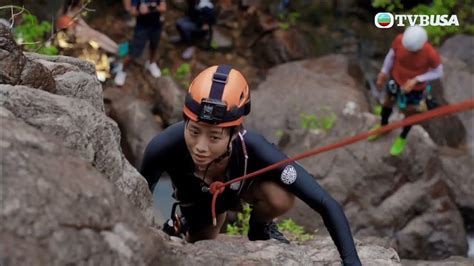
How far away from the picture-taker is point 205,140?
3.05 meters

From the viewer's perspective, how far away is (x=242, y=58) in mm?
10234

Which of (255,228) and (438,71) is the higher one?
(438,71)

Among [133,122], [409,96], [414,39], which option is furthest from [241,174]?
[133,122]

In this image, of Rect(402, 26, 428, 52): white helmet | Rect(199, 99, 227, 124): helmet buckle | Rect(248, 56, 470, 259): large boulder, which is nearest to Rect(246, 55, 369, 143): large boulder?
Rect(248, 56, 470, 259): large boulder

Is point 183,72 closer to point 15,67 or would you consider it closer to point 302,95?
→ point 302,95

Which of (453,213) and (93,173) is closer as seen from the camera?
(93,173)

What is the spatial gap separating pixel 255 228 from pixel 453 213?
4.77m

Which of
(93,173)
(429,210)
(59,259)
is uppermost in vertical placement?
(93,173)

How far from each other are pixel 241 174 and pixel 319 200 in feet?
1.38

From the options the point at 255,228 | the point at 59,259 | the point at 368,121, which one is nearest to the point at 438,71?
the point at 368,121

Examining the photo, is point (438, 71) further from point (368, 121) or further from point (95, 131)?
point (95, 131)

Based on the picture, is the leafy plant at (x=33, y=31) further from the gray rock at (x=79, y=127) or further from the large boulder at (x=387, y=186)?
the gray rock at (x=79, y=127)

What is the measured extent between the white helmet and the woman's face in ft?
13.2

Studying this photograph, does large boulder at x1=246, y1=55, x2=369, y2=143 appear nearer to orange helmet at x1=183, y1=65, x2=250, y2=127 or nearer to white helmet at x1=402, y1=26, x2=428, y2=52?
white helmet at x1=402, y1=26, x2=428, y2=52
